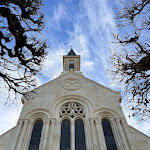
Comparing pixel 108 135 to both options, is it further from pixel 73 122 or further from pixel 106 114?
pixel 73 122

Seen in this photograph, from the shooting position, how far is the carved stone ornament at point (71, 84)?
564 inches

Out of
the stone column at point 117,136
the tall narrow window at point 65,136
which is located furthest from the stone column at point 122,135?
the tall narrow window at point 65,136

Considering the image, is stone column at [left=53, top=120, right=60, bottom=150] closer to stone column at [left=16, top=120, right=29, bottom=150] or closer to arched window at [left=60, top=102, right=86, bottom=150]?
arched window at [left=60, top=102, right=86, bottom=150]

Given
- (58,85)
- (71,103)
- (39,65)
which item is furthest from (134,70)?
(58,85)

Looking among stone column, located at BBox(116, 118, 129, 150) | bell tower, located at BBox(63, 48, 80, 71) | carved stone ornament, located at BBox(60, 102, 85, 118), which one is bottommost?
stone column, located at BBox(116, 118, 129, 150)

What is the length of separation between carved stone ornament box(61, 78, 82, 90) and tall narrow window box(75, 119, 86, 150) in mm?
3133

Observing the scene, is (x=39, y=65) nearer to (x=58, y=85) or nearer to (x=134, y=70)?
(x=134, y=70)

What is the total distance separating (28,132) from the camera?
10.9 metres

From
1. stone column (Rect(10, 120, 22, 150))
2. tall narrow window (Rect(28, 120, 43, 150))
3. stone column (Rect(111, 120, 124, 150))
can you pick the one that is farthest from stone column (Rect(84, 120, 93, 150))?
stone column (Rect(10, 120, 22, 150))

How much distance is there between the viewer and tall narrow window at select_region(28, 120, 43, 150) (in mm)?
10227

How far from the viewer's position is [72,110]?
492 inches

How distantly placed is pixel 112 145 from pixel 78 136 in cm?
200

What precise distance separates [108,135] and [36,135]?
4.26 meters

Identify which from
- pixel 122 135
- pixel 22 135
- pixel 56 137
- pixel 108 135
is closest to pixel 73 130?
pixel 56 137
